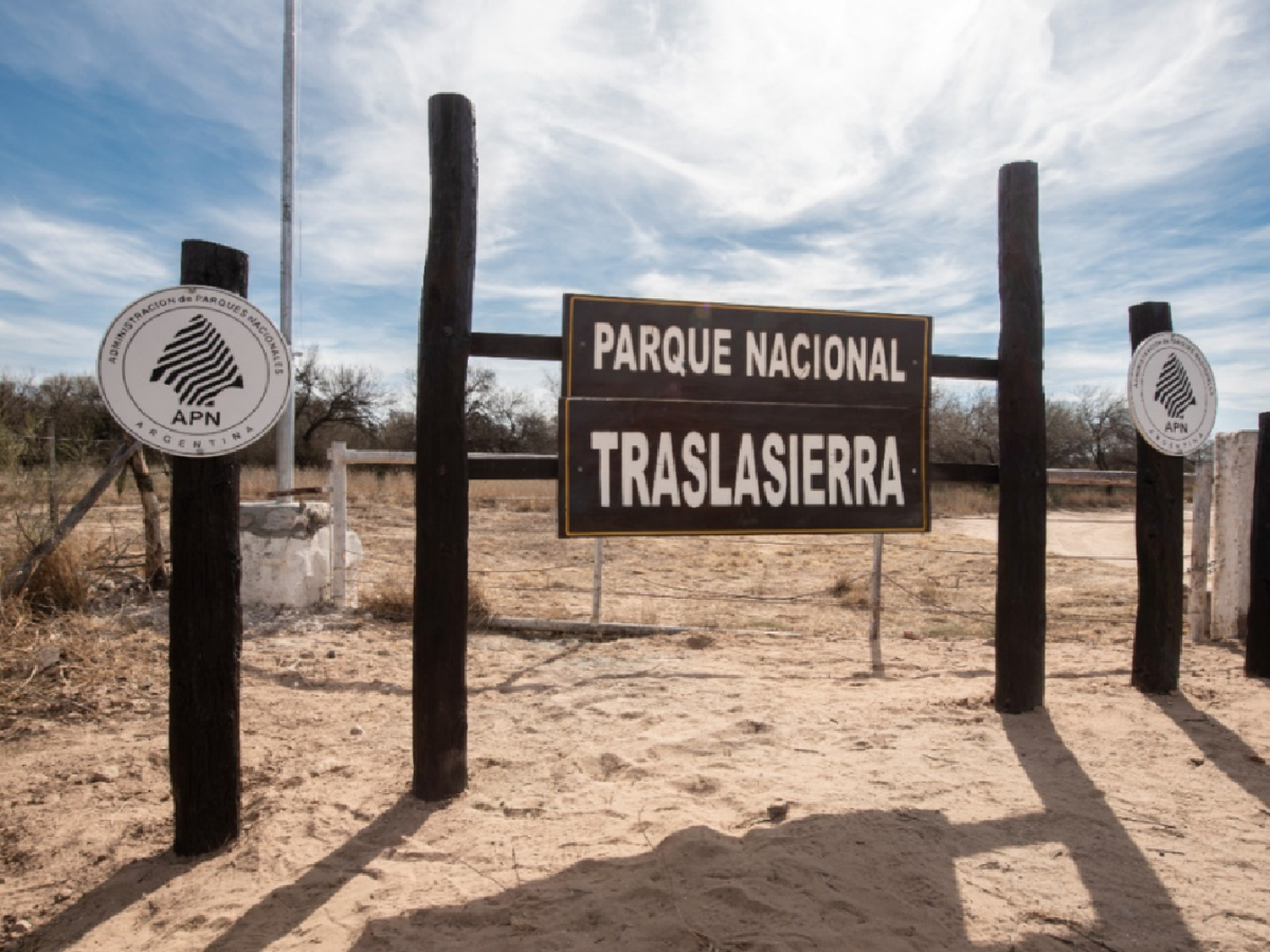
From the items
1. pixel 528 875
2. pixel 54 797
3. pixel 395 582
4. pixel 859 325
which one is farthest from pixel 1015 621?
pixel 395 582

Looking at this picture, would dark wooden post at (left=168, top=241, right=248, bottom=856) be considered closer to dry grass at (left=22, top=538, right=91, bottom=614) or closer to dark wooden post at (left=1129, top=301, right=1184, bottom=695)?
dry grass at (left=22, top=538, right=91, bottom=614)

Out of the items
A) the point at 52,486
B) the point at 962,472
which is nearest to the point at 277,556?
the point at 52,486

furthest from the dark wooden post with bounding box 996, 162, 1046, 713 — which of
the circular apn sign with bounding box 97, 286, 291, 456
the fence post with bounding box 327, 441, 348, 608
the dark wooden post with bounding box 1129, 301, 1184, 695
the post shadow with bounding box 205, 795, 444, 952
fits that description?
the fence post with bounding box 327, 441, 348, 608

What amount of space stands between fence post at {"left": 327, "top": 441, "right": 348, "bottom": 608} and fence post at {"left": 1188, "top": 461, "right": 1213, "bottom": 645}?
7033 mm

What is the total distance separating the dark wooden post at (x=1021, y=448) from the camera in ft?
15.4

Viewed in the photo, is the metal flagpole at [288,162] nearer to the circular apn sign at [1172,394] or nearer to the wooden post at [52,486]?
the wooden post at [52,486]

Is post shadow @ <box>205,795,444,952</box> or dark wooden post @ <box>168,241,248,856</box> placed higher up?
dark wooden post @ <box>168,241,248,856</box>

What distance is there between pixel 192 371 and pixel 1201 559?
7.35 m

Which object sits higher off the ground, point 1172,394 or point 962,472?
point 1172,394

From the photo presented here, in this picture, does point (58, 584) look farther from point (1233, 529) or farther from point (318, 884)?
point (1233, 529)

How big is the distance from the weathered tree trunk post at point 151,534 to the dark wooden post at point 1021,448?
6.97 m

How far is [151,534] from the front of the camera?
7801mm

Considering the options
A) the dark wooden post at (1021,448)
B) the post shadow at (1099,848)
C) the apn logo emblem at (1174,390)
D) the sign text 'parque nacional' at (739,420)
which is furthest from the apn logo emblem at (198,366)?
the apn logo emblem at (1174,390)

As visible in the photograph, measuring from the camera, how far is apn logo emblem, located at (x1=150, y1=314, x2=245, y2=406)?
3.05m
